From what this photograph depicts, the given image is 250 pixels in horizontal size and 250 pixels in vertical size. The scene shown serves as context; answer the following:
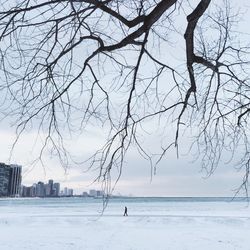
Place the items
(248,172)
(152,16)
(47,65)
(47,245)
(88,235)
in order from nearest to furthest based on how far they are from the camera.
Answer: (152,16) < (47,65) < (248,172) < (47,245) < (88,235)

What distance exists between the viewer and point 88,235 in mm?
18500

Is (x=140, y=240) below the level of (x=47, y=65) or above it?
below

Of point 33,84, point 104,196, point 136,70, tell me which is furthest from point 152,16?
point 104,196

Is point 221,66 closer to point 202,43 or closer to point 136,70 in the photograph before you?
point 202,43

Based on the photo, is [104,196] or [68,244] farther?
[68,244]

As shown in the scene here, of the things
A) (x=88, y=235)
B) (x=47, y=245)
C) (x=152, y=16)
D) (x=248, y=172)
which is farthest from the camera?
(x=88, y=235)

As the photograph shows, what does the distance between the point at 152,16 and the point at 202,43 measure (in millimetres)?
914

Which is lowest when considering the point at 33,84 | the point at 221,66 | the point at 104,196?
the point at 104,196

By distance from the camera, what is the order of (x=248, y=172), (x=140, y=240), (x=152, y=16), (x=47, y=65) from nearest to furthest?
(x=152, y=16)
(x=47, y=65)
(x=248, y=172)
(x=140, y=240)

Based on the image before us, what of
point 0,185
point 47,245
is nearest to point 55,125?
point 0,185

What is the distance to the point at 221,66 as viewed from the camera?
362 cm

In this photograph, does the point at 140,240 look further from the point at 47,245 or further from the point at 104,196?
the point at 104,196

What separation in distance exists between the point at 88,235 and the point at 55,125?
15801 millimetres

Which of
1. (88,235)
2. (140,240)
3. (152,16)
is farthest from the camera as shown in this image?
(88,235)
